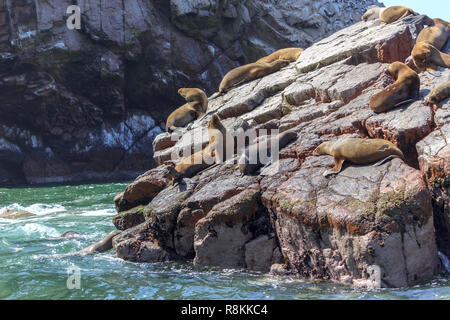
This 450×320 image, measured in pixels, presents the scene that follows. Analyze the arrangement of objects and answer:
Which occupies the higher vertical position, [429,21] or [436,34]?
[429,21]

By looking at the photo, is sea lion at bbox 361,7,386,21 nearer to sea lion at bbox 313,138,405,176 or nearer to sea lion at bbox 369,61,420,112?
sea lion at bbox 369,61,420,112

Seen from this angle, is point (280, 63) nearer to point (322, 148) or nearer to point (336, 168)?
point (322, 148)

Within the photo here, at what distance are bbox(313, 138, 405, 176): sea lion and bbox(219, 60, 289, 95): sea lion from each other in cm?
609

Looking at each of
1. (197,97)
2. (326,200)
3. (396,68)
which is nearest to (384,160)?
(326,200)

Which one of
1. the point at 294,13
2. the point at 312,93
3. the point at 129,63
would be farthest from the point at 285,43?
the point at 312,93

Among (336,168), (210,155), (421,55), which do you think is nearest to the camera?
(336,168)

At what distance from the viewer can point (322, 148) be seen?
280 inches

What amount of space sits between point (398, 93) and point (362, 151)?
1674 mm

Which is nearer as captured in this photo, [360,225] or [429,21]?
[360,225]

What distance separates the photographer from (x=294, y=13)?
29.3m

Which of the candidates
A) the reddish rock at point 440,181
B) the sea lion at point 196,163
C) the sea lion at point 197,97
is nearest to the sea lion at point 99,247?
the sea lion at point 196,163

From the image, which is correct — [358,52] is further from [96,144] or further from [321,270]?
[96,144]

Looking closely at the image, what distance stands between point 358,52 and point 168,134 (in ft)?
15.7

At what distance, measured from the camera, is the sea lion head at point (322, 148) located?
7.03 metres
